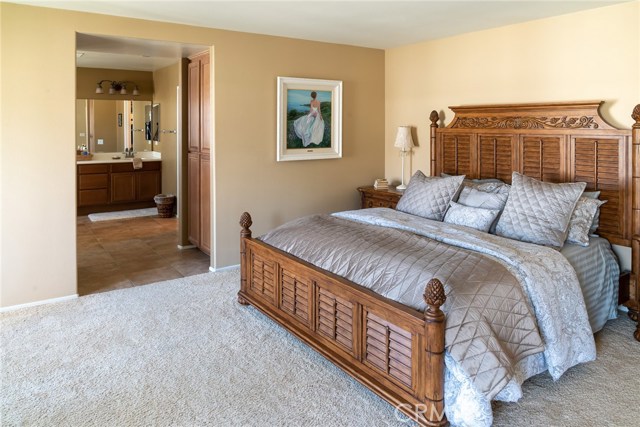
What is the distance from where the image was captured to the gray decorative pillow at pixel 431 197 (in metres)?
4.17

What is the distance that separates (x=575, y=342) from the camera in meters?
2.90

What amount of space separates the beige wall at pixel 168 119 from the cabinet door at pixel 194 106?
7.47ft

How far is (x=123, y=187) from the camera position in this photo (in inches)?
336

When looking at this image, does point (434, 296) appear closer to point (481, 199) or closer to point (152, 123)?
point (481, 199)

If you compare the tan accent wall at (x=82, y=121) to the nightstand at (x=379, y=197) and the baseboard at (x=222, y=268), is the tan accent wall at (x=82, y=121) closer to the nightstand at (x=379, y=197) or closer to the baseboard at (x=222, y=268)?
the baseboard at (x=222, y=268)

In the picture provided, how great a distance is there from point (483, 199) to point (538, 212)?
0.50 metres

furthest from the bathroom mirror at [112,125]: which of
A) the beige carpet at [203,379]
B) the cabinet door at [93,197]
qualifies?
the beige carpet at [203,379]

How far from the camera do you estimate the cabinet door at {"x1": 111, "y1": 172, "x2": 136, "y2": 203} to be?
27.7ft

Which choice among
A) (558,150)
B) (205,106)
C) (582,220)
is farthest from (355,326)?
(205,106)

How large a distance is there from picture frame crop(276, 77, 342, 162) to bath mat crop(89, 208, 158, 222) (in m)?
3.93

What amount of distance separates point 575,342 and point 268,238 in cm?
218

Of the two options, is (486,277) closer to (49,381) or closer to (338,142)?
(49,381)

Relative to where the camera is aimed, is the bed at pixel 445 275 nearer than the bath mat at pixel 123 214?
Yes
